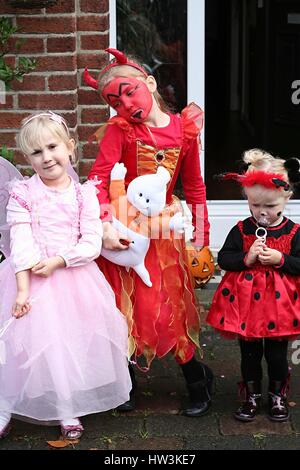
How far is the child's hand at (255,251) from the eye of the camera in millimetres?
3574

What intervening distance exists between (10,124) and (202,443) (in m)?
2.24

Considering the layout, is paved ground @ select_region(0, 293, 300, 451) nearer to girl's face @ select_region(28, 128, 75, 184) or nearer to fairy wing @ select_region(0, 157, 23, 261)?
fairy wing @ select_region(0, 157, 23, 261)

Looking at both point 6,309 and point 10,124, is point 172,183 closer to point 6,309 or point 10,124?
point 6,309

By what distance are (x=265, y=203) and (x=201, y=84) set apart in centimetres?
210

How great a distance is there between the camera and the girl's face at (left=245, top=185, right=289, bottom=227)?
3582 millimetres

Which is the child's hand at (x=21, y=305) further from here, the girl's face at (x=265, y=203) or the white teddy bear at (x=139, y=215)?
the girl's face at (x=265, y=203)

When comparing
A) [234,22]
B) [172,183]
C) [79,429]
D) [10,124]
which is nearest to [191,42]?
[10,124]

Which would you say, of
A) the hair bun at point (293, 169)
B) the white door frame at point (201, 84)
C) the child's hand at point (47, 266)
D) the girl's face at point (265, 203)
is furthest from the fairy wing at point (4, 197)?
the white door frame at point (201, 84)

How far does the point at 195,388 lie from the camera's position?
385cm

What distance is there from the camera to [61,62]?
192 inches

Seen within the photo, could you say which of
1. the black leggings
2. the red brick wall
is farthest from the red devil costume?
the red brick wall

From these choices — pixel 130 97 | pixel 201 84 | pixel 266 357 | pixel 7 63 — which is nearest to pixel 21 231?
pixel 130 97

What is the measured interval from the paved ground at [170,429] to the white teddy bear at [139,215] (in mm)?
628

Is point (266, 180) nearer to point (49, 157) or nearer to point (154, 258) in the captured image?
point (154, 258)
